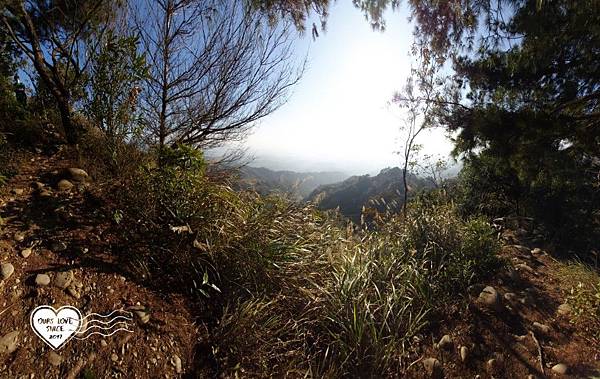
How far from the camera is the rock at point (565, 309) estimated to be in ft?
9.45

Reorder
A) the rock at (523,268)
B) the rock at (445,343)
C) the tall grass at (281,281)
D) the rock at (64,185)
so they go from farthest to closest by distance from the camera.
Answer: the rock at (523,268) → the rock at (64,185) → the rock at (445,343) → the tall grass at (281,281)

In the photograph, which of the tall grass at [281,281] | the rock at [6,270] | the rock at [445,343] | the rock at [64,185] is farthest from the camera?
the rock at [64,185]

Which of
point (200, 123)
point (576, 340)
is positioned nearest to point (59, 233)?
point (200, 123)

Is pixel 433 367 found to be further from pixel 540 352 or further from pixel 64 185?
pixel 64 185

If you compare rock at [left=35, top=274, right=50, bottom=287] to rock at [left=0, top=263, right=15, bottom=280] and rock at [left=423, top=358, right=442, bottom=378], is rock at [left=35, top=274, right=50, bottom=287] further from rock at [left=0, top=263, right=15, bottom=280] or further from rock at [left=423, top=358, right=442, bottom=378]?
rock at [left=423, top=358, right=442, bottom=378]

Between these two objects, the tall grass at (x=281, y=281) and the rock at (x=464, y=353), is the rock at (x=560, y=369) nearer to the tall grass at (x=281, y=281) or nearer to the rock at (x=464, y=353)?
the rock at (x=464, y=353)

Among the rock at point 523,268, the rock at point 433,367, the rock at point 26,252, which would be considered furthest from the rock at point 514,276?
the rock at point 26,252

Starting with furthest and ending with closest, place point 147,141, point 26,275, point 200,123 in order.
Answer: point 200,123 < point 147,141 < point 26,275

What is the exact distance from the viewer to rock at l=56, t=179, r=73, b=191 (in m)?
2.61

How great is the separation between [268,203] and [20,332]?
216 centimetres

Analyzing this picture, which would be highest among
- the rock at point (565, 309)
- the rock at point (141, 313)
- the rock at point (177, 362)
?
the rock at point (141, 313)

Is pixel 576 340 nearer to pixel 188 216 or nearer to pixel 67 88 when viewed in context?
pixel 188 216

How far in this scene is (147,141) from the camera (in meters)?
3.53

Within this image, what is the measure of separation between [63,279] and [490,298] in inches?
139
